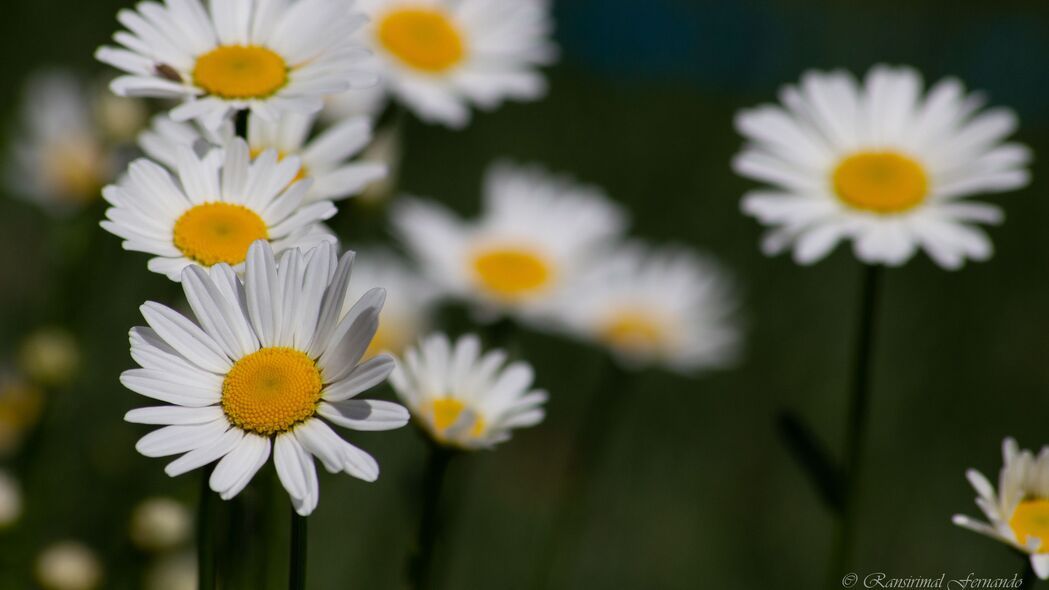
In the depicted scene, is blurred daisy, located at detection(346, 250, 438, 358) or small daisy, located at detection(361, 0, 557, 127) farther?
blurred daisy, located at detection(346, 250, 438, 358)

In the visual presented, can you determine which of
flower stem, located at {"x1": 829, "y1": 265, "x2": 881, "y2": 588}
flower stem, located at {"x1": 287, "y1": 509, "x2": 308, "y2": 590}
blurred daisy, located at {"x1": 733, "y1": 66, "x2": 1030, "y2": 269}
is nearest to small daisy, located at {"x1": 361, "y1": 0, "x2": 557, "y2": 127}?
blurred daisy, located at {"x1": 733, "y1": 66, "x2": 1030, "y2": 269}

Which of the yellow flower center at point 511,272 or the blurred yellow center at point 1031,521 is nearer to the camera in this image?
the blurred yellow center at point 1031,521

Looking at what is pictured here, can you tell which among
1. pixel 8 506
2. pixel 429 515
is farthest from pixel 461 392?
pixel 8 506

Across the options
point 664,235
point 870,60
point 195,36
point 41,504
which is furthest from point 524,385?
point 870,60

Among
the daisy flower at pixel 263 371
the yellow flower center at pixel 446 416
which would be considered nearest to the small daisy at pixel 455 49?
the yellow flower center at pixel 446 416

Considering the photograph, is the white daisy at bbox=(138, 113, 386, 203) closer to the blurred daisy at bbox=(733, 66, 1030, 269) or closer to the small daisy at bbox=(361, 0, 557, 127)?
the small daisy at bbox=(361, 0, 557, 127)

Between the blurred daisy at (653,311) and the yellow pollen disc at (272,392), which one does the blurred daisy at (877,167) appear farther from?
the yellow pollen disc at (272,392)

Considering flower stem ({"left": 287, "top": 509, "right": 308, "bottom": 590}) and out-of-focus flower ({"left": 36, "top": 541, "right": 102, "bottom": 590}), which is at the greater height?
flower stem ({"left": 287, "top": 509, "right": 308, "bottom": 590})
